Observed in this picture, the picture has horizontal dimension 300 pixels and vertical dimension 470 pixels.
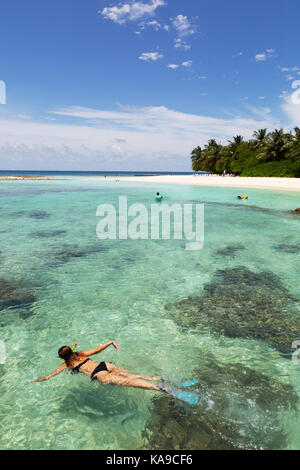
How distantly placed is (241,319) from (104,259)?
647 cm

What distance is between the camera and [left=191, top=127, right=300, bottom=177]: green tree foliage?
54906 millimetres

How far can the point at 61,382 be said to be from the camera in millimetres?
4762

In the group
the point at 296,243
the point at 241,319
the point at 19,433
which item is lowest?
the point at 19,433

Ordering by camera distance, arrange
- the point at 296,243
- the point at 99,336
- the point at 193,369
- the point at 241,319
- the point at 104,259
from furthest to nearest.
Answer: the point at 296,243 < the point at 104,259 < the point at 241,319 < the point at 99,336 < the point at 193,369

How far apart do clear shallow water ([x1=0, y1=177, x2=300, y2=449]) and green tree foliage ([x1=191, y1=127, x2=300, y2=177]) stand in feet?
159

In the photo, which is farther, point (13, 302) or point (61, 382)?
point (13, 302)

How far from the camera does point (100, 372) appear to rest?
15.4ft

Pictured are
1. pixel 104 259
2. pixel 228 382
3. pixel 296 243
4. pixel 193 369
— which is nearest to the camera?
pixel 228 382

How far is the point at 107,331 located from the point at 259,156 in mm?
66110

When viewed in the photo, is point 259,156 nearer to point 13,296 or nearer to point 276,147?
point 276,147

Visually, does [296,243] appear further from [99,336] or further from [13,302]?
[13,302]

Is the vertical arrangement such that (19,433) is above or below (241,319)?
below

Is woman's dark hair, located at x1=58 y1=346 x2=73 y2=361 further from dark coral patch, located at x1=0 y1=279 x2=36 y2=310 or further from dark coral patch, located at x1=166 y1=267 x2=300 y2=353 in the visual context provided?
dark coral patch, located at x1=0 y1=279 x2=36 y2=310
